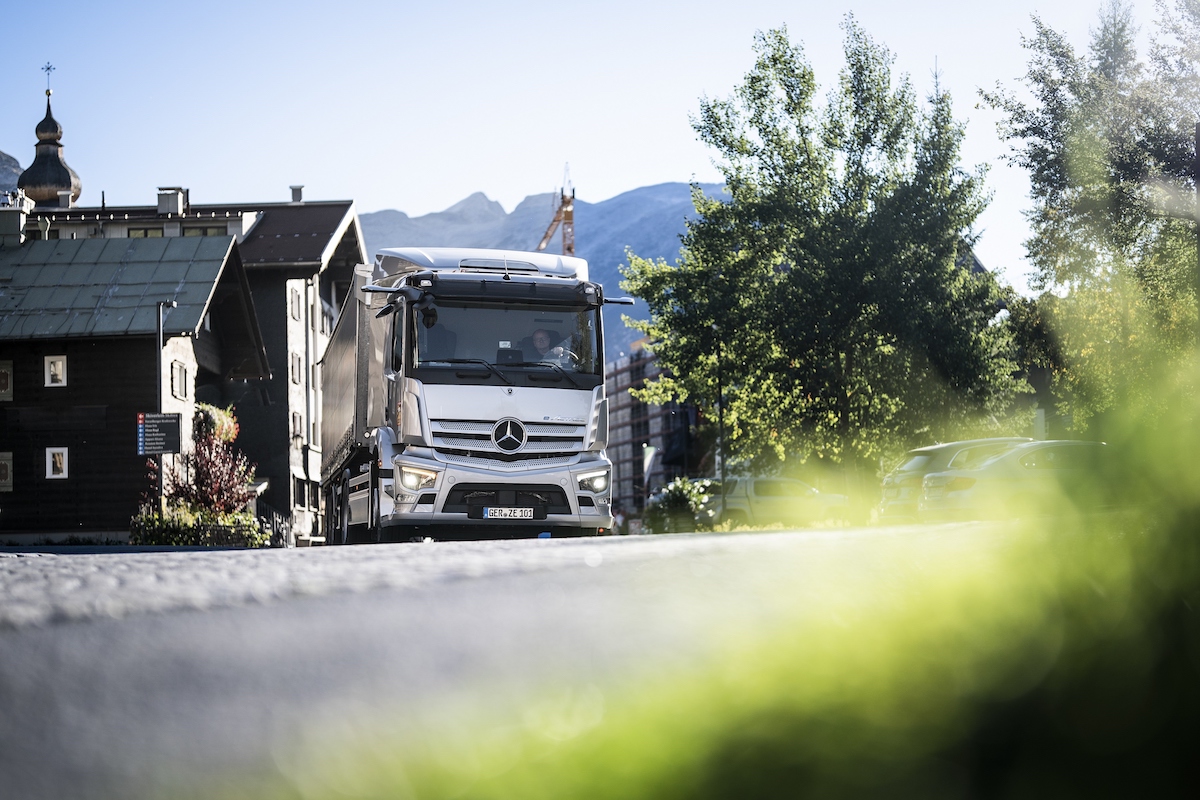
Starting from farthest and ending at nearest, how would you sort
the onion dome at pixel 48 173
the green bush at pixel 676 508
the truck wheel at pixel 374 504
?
the onion dome at pixel 48 173 < the green bush at pixel 676 508 < the truck wheel at pixel 374 504

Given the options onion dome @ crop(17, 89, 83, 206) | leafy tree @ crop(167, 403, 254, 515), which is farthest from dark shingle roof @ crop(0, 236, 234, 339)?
onion dome @ crop(17, 89, 83, 206)

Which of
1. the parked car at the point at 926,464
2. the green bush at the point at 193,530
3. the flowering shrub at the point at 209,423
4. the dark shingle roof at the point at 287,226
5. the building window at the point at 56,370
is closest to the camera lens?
the parked car at the point at 926,464

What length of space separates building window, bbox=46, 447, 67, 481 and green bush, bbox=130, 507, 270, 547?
4.82 m

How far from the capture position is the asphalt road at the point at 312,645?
591 mm

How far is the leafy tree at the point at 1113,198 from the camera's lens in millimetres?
32500

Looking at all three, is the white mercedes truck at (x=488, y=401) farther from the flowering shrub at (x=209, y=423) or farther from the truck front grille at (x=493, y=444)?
the flowering shrub at (x=209, y=423)

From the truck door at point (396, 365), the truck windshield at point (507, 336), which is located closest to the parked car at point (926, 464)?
the truck windshield at point (507, 336)

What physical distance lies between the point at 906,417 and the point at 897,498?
16729 mm

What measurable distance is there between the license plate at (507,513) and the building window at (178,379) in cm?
2460

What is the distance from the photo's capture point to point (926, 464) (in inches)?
783

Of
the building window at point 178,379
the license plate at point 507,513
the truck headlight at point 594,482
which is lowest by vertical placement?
the license plate at point 507,513

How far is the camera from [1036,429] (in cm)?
5597

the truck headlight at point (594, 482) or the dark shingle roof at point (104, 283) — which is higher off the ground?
the dark shingle roof at point (104, 283)

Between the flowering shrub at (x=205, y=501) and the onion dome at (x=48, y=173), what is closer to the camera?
the flowering shrub at (x=205, y=501)
